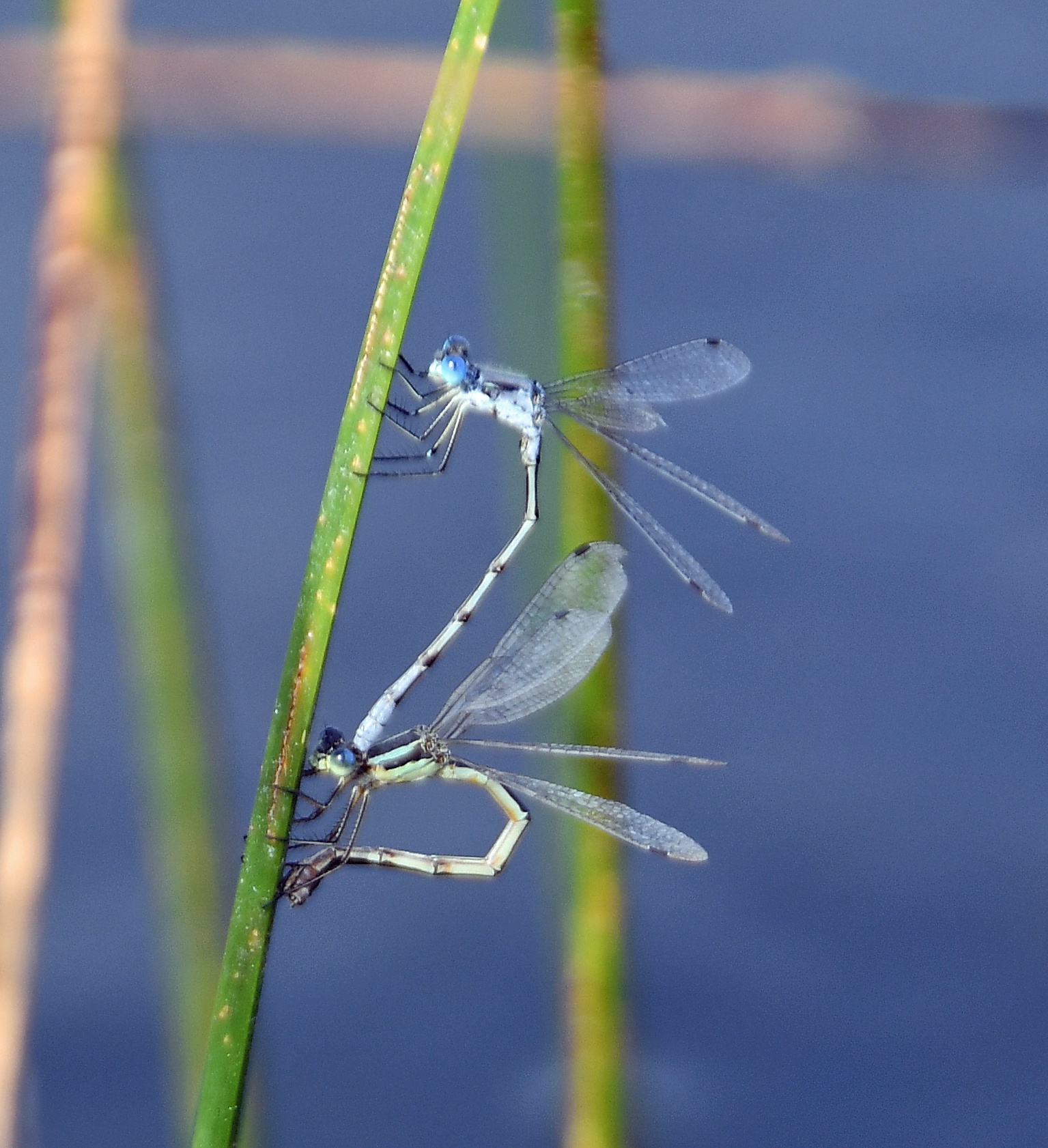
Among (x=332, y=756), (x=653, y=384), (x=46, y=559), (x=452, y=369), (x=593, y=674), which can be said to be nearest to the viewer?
(x=46, y=559)

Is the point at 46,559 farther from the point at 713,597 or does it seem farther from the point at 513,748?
the point at 713,597

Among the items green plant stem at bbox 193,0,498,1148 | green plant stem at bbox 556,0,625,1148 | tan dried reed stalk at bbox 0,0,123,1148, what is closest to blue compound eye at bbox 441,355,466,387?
green plant stem at bbox 556,0,625,1148

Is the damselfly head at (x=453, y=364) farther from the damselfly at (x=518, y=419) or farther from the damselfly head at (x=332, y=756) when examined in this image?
the damselfly head at (x=332, y=756)

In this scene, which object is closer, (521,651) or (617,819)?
(617,819)

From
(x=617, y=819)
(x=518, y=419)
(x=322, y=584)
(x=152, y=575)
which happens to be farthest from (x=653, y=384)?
(x=322, y=584)

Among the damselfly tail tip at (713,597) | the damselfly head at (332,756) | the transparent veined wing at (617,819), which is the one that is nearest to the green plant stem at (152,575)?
the damselfly head at (332,756)
